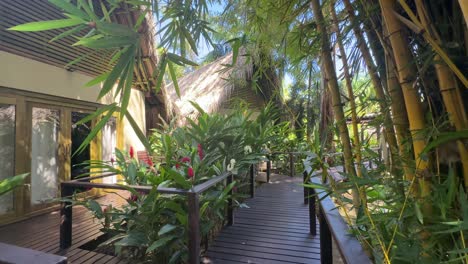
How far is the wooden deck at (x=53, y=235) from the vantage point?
7.13 feet

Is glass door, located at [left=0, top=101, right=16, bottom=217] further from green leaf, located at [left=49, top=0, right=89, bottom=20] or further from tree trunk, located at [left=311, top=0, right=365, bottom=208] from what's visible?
tree trunk, located at [left=311, top=0, right=365, bottom=208]

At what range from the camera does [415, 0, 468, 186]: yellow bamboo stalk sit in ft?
2.13

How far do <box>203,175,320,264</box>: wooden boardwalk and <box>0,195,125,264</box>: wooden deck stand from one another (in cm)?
90

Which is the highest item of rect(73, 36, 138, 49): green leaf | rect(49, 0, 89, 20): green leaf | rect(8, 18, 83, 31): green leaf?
rect(49, 0, 89, 20): green leaf

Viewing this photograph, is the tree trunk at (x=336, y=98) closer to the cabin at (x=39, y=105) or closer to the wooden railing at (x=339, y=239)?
the wooden railing at (x=339, y=239)

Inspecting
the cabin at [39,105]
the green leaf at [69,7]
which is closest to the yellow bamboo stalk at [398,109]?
the green leaf at [69,7]

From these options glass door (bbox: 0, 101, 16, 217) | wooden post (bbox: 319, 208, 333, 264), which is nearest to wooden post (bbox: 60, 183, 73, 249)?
glass door (bbox: 0, 101, 16, 217)

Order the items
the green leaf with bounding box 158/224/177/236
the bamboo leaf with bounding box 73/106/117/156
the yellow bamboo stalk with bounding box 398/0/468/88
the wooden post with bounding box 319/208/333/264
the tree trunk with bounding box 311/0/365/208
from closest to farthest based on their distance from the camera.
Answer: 1. the yellow bamboo stalk with bounding box 398/0/468/88
2. the bamboo leaf with bounding box 73/106/117/156
3. the tree trunk with bounding box 311/0/365/208
4. the wooden post with bounding box 319/208/333/264
5. the green leaf with bounding box 158/224/177/236

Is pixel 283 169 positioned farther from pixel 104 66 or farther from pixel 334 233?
pixel 334 233

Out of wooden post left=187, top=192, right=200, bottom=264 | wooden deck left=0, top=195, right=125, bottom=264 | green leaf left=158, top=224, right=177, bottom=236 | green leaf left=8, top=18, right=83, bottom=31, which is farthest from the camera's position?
wooden deck left=0, top=195, right=125, bottom=264

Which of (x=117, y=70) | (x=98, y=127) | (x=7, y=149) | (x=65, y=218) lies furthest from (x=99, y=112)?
(x=7, y=149)

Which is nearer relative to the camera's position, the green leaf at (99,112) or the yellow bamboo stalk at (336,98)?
the green leaf at (99,112)

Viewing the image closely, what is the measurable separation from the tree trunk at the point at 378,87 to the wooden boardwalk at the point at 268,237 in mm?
940

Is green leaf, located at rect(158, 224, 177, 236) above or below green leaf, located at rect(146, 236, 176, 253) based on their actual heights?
above
